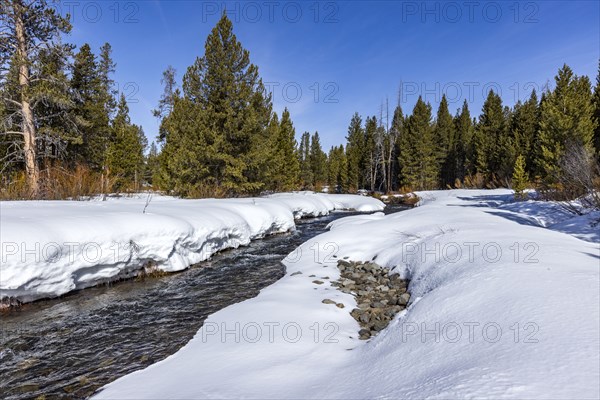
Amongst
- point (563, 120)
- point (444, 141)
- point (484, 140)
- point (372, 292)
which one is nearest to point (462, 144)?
point (444, 141)

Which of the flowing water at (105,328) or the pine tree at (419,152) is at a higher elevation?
the pine tree at (419,152)

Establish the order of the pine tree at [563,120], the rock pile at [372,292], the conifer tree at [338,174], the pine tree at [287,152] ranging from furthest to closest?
the conifer tree at [338,174] → the pine tree at [287,152] → the pine tree at [563,120] → the rock pile at [372,292]

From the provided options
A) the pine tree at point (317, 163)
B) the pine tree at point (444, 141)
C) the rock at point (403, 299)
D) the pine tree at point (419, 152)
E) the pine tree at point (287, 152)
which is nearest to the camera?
the rock at point (403, 299)

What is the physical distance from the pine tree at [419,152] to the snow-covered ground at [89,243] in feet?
115

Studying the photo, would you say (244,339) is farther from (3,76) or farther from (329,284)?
(3,76)

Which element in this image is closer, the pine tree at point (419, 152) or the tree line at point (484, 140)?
the tree line at point (484, 140)

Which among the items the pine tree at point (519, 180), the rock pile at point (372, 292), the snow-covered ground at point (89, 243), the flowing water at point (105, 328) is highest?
the pine tree at point (519, 180)

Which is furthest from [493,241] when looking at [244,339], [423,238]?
[244,339]

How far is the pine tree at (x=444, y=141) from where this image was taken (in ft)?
147

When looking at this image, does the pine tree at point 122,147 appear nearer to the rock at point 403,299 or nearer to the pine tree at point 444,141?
the rock at point 403,299

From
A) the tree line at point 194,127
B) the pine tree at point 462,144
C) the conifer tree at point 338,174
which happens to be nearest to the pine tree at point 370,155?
the conifer tree at point 338,174

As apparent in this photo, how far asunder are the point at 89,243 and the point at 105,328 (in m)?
2.07

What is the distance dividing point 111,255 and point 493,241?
7535 mm

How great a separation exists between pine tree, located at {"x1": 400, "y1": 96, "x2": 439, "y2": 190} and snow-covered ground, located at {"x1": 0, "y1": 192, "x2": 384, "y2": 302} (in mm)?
35195
